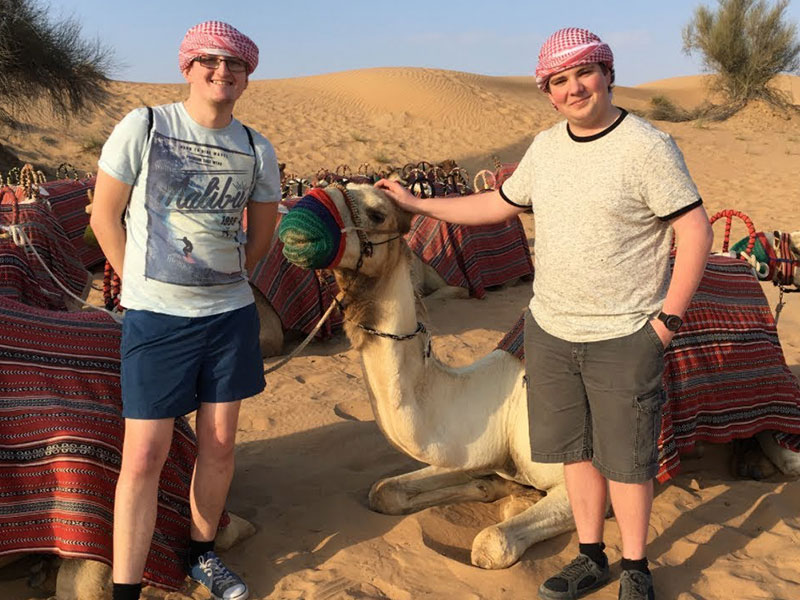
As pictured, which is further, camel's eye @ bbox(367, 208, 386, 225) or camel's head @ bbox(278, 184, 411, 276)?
camel's eye @ bbox(367, 208, 386, 225)

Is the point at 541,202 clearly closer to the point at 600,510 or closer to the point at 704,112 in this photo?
the point at 600,510

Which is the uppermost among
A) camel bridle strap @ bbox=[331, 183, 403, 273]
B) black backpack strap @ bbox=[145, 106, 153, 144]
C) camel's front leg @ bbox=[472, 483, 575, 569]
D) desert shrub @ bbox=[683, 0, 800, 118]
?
desert shrub @ bbox=[683, 0, 800, 118]

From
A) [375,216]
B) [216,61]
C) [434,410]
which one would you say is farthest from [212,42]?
[434,410]

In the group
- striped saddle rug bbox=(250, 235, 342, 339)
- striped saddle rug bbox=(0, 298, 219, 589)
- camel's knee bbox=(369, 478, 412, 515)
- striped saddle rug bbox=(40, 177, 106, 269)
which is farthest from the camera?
striped saddle rug bbox=(40, 177, 106, 269)

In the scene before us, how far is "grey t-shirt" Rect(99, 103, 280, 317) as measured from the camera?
2.29 meters

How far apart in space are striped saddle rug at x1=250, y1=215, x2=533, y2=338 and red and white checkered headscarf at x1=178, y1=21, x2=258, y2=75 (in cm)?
328

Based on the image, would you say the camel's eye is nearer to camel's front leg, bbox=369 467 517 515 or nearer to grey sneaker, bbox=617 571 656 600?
camel's front leg, bbox=369 467 517 515

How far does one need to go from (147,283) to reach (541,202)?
1.23 meters

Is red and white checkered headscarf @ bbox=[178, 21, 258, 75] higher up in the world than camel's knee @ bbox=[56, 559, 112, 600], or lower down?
higher up

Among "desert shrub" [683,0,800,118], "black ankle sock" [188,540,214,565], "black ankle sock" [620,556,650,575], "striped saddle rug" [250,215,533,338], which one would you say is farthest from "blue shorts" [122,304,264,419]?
"desert shrub" [683,0,800,118]

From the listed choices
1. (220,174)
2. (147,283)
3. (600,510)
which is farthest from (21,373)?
(600,510)

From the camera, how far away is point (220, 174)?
7.89 feet

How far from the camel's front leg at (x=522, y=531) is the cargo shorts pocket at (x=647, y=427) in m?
0.66

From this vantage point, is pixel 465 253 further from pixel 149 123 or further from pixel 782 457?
pixel 149 123
